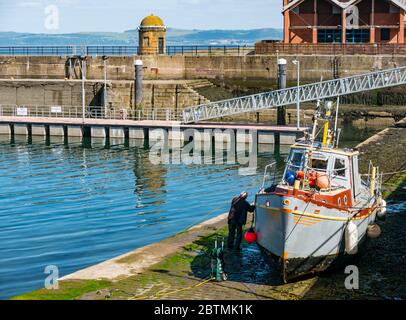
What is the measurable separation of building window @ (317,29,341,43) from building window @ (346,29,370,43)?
3.48ft

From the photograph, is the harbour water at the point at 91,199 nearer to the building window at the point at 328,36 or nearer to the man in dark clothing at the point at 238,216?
the man in dark clothing at the point at 238,216

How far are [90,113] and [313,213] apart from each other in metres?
51.4

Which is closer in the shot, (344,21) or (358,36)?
(344,21)

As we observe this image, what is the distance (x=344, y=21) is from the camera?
85625mm

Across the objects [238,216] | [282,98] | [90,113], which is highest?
[282,98]

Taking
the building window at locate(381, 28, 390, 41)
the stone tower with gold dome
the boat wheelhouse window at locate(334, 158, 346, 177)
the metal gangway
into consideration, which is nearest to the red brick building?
the building window at locate(381, 28, 390, 41)

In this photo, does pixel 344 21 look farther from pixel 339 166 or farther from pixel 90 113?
pixel 339 166

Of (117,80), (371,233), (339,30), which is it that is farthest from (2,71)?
(371,233)

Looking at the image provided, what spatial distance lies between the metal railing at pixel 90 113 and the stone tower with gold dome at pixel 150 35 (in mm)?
13949

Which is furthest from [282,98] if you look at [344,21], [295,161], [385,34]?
[295,161]

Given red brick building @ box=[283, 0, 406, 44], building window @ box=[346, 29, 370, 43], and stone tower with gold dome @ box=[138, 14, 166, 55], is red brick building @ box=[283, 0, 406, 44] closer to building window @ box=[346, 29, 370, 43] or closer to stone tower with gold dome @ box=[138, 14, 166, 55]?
Answer: building window @ box=[346, 29, 370, 43]
